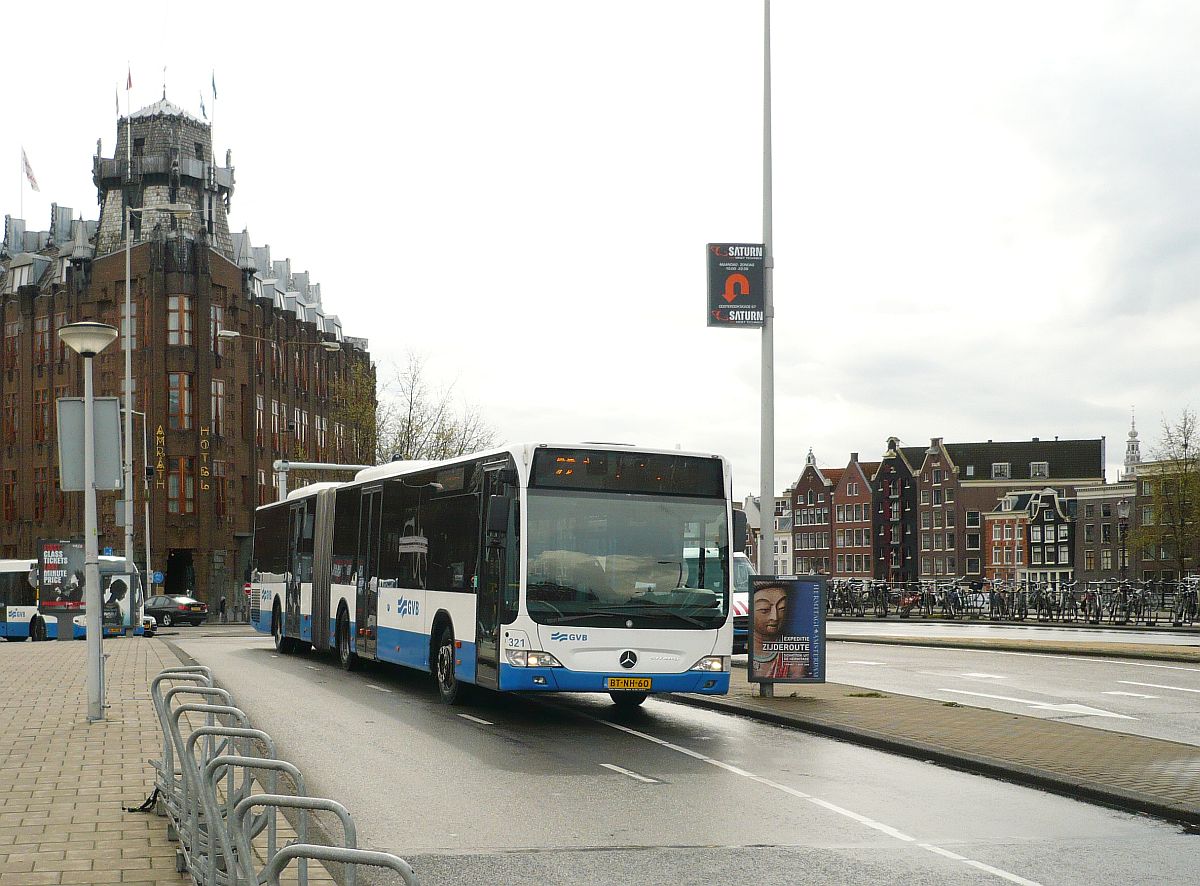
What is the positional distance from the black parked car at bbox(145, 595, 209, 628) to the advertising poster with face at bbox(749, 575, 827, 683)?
50592mm

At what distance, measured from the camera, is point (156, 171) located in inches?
3233

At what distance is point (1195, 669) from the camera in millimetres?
24078

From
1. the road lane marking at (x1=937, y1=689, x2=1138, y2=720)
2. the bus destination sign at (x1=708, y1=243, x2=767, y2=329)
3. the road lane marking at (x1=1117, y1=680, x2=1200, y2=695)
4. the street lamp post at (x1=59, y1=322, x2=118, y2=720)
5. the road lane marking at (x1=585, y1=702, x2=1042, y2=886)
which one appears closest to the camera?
the road lane marking at (x1=585, y1=702, x2=1042, y2=886)

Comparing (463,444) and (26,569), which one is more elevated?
(463,444)

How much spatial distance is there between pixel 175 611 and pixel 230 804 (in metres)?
60.9

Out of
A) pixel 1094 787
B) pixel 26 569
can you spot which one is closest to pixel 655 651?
pixel 1094 787

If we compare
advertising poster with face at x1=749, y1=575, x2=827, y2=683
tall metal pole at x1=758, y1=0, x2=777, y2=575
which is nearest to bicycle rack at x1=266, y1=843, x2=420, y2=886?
advertising poster with face at x1=749, y1=575, x2=827, y2=683

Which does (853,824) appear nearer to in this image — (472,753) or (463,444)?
(472,753)

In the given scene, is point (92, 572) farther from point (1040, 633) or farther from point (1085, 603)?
point (1085, 603)

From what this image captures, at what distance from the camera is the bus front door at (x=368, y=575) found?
21.1m

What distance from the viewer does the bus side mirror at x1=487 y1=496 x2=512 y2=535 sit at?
14.5m

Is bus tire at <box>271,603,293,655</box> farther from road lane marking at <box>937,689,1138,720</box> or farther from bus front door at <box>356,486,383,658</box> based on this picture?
road lane marking at <box>937,689,1138,720</box>

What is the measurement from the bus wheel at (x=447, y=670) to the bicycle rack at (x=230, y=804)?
818 cm

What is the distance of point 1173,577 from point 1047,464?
104ft
